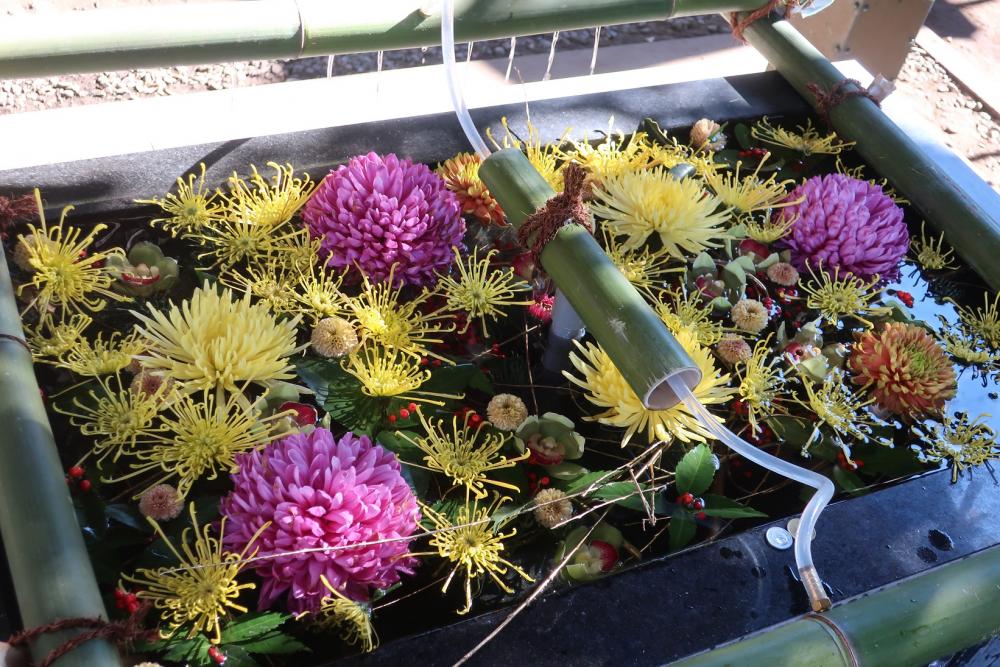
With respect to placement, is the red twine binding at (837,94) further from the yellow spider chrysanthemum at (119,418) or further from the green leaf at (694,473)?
the yellow spider chrysanthemum at (119,418)

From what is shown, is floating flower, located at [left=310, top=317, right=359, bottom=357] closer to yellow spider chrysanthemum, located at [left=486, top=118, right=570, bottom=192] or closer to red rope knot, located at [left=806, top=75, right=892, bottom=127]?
yellow spider chrysanthemum, located at [left=486, top=118, right=570, bottom=192]

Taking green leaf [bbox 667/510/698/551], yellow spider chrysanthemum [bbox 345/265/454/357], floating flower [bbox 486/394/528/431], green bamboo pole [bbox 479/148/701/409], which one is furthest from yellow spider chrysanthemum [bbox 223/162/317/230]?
green leaf [bbox 667/510/698/551]

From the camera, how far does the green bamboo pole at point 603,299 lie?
0.80m

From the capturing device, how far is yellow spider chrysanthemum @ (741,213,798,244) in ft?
3.84

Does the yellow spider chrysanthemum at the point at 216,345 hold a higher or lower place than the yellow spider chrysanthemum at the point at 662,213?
lower

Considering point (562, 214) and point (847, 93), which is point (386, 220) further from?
point (847, 93)

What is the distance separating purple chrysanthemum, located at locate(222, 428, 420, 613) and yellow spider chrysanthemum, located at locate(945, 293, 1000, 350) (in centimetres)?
81

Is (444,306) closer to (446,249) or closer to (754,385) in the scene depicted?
(446,249)

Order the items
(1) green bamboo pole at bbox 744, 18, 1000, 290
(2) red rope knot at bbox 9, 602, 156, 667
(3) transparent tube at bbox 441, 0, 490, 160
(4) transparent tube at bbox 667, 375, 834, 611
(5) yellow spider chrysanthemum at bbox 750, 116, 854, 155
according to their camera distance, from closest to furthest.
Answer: (2) red rope knot at bbox 9, 602, 156, 667, (4) transparent tube at bbox 667, 375, 834, 611, (3) transparent tube at bbox 441, 0, 490, 160, (1) green bamboo pole at bbox 744, 18, 1000, 290, (5) yellow spider chrysanthemum at bbox 750, 116, 854, 155

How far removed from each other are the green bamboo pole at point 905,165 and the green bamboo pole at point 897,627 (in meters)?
0.57

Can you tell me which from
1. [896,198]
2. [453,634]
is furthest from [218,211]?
[896,198]

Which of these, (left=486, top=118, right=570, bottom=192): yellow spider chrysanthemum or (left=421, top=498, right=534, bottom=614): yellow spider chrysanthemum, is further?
(left=486, top=118, right=570, bottom=192): yellow spider chrysanthemum

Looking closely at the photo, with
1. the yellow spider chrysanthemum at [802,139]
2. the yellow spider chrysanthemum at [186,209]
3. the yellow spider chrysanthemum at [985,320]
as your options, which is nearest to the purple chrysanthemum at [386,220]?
the yellow spider chrysanthemum at [186,209]

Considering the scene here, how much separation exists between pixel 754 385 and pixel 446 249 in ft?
1.27
